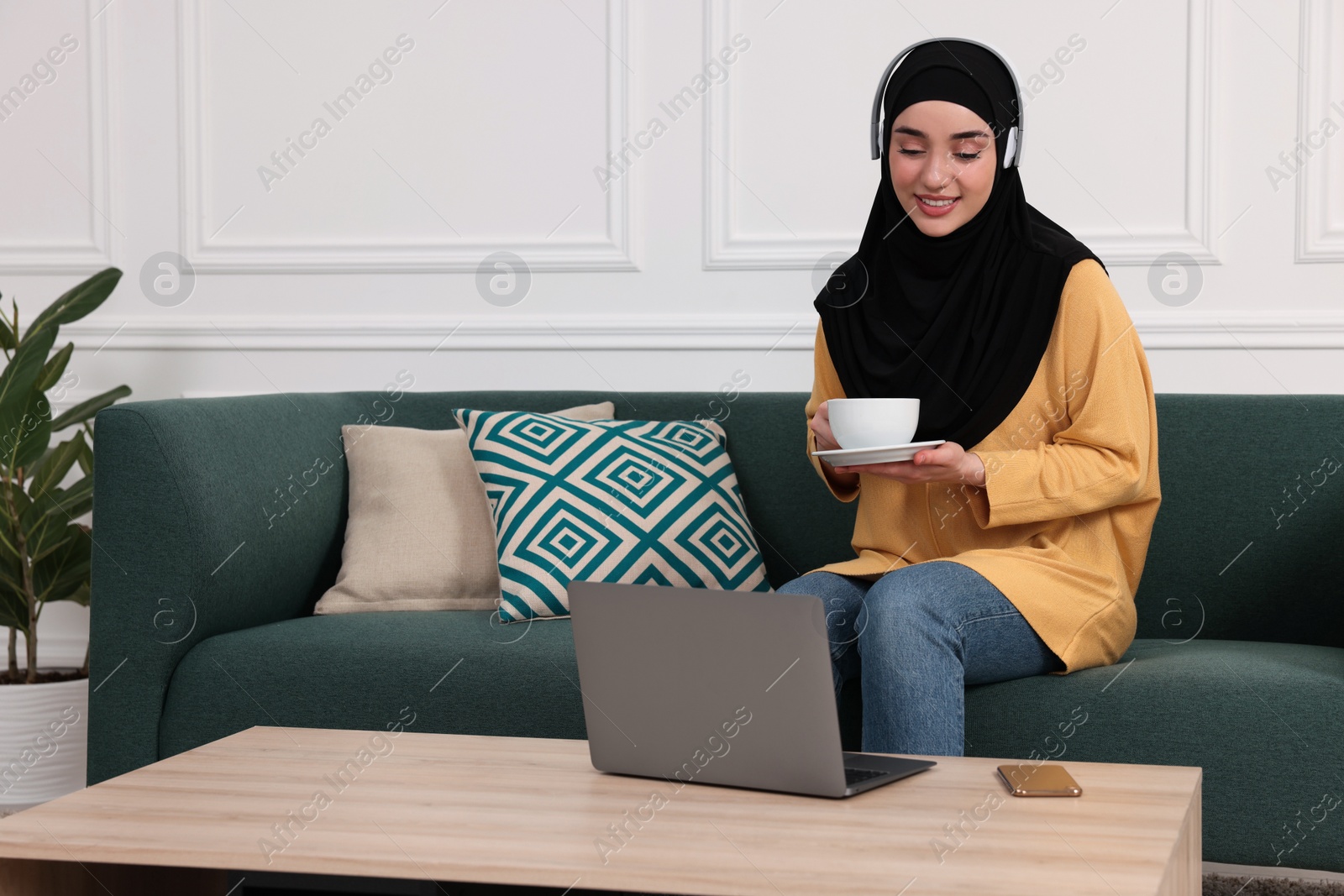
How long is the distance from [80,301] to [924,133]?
1704 mm

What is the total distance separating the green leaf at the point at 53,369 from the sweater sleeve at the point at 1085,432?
5.87ft

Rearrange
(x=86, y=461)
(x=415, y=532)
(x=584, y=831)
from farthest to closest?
(x=86, y=461) < (x=415, y=532) < (x=584, y=831)

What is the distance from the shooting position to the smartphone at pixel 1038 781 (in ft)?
3.31

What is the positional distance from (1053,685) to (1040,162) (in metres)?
1.25

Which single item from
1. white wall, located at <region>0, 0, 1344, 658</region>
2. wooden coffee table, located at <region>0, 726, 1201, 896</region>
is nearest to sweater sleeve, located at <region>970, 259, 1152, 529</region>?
wooden coffee table, located at <region>0, 726, 1201, 896</region>

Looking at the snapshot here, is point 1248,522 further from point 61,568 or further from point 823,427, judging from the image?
point 61,568

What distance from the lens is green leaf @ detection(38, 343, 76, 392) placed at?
7.80 feet

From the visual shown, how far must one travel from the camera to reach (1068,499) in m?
1.56

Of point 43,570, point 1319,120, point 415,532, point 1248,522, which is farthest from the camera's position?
point 43,570

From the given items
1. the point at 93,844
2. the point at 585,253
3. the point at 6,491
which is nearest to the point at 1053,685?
the point at 93,844

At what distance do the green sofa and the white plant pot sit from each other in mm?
636

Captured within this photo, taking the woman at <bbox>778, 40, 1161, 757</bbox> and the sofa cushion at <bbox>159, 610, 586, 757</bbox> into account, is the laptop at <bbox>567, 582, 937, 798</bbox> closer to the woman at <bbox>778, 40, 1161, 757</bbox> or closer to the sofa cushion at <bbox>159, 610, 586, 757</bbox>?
the woman at <bbox>778, 40, 1161, 757</bbox>

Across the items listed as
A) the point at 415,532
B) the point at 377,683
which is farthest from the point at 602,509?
the point at 377,683

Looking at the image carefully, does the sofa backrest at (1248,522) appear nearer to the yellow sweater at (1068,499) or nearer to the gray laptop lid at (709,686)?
the yellow sweater at (1068,499)
